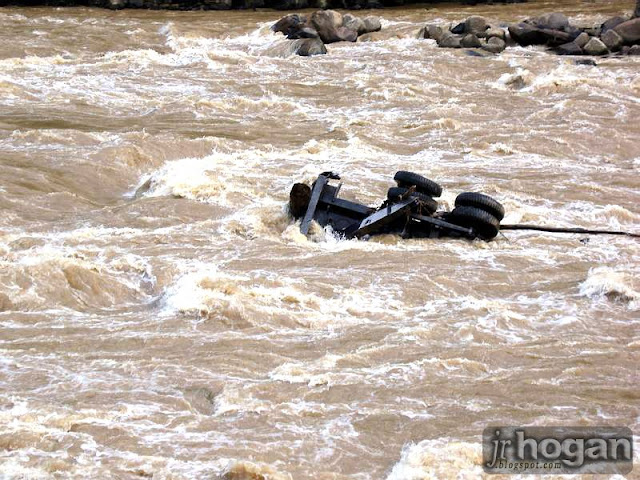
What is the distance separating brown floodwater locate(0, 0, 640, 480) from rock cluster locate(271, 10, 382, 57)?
4.41 meters

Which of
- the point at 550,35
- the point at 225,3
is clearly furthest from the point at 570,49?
the point at 225,3

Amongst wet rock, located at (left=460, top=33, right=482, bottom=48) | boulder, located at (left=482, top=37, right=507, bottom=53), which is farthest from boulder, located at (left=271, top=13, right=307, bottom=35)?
boulder, located at (left=482, top=37, right=507, bottom=53)

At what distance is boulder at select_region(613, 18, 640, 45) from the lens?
74.0 ft

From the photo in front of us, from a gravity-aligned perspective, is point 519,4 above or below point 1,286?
above

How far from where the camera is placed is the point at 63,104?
1641 centimetres

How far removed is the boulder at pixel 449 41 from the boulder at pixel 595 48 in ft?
10.2

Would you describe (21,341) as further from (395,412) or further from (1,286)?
(395,412)

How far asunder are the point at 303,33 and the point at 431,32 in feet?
11.5

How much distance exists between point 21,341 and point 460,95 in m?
12.5

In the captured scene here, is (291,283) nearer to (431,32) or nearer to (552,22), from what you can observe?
(431,32)

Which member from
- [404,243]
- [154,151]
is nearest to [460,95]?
[154,151]

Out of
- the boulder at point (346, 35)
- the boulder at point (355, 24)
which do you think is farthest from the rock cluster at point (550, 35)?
the boulder at point (346, 35)

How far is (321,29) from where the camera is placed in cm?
2452

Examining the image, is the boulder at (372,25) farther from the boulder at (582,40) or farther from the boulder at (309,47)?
the boulder at (582,40)
